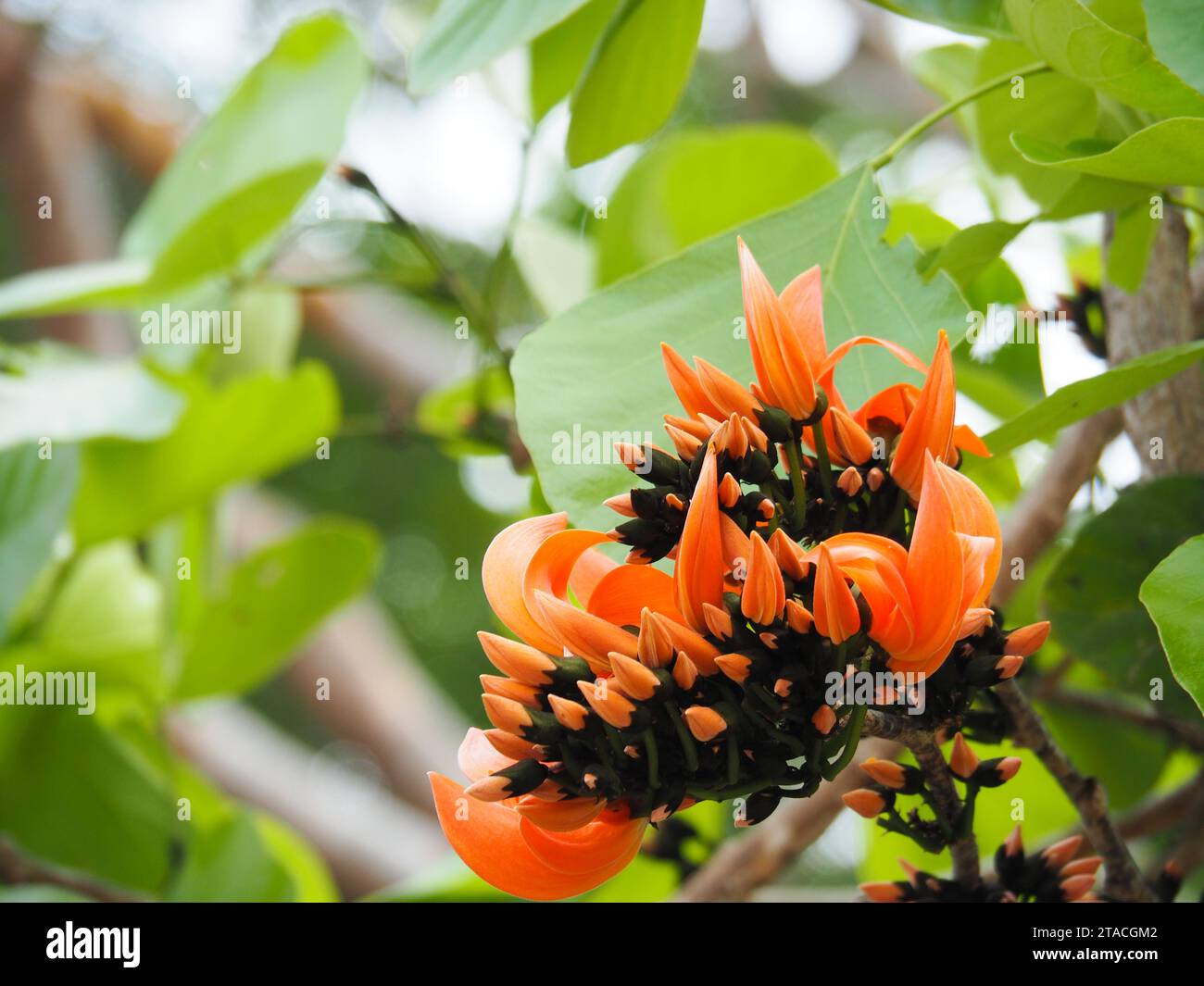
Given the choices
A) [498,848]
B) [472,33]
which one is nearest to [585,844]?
[498,848]

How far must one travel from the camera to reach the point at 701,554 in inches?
9.3

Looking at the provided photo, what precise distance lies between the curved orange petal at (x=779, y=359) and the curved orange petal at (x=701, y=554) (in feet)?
0.10

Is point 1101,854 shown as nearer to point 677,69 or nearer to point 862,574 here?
point 862,574

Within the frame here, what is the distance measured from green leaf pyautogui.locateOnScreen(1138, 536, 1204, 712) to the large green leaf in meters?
Answer: 0.46

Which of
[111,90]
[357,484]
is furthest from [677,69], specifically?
[357,484]

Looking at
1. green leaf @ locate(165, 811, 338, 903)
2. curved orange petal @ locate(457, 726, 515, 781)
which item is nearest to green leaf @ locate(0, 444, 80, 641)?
green leaf @ locate(165, 811, 338, 903)

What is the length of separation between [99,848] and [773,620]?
0.59 metres

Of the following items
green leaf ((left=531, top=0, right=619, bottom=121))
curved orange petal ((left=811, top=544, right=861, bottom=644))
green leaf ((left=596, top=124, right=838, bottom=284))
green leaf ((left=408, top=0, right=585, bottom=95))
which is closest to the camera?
curved orange petal ((left=811, top=544, right=861, bottom=644))

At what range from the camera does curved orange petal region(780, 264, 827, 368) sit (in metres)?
0.28

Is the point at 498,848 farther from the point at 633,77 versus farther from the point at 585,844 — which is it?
the point at 633,77

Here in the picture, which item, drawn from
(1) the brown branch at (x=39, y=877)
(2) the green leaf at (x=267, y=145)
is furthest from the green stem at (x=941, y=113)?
(1) the brown branch at (x=39, y=877)

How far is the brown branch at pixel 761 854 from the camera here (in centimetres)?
50

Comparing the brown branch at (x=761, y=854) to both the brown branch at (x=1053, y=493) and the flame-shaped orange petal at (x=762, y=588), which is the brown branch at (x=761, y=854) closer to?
the brown branch at (x=1053, y=493)

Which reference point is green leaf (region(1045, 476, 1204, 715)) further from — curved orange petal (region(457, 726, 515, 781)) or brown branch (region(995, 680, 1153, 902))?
curved orange petal (region(457, 726, 515, 781))
